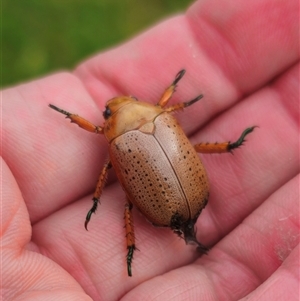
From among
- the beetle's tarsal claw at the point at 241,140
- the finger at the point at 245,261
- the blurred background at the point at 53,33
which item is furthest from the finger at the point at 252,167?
the blurred background at the point at 53,33

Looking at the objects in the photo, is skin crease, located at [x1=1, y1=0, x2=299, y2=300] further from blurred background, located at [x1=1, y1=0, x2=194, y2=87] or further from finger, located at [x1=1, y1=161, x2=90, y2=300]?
blurred background, located at [x1=1, y1=0, x2=194, y2=87]

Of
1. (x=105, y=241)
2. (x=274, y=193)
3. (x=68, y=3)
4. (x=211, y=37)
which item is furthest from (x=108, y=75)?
(x=68, y=3)

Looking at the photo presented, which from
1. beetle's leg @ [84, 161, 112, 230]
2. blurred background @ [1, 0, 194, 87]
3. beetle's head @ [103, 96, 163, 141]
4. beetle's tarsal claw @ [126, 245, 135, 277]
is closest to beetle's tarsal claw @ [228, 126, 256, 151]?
beetle's head @ [103, 96, 163, 141]

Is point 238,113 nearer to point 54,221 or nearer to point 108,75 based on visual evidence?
point 108,75

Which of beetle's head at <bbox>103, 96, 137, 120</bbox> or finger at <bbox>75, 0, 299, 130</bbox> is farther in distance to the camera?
finger at <bbox>75, 0, 299, 130</bbox>

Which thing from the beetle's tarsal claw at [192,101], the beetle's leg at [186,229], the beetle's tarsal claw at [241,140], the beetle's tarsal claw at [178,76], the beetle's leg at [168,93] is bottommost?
the beetle's leg at [186,229]

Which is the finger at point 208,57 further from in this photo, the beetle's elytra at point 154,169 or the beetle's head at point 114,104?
the beetle's elytra at point 154,169

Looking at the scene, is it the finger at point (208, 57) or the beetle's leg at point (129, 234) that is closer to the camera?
the beetle's leg at point (129, 234)
